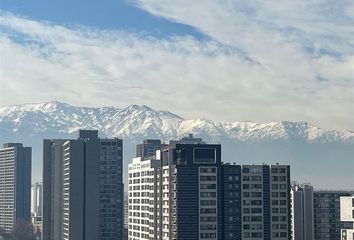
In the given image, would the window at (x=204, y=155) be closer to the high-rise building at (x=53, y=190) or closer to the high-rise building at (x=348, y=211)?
the high-rise building at (x=348, y=211)

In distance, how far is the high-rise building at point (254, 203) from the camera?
1035 inches

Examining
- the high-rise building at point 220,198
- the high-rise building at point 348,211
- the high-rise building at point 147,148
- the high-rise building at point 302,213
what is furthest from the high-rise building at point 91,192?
the high-rise building at point 348,211

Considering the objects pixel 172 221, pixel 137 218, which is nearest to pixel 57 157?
pixel 137 218

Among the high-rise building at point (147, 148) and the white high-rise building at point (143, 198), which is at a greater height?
the high-rise building at point (147, 148)

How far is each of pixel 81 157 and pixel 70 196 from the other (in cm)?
199

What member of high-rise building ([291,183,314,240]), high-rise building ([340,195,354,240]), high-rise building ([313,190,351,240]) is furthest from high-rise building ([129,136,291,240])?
high-rise building ([291,183,314,240])

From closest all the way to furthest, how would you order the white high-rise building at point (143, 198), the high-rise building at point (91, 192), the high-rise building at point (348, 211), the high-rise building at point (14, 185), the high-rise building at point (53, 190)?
the high-rise building at point (348, 211)
the white high-rise building at point (143, 198)
the high-rise building at point (91, 192)
the high-rise building at point (53, 190)
the high-rise building at point (14, 185)

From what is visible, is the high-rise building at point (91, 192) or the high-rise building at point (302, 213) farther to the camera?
the high-rise building at point (91, 192)

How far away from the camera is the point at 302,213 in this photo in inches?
1513

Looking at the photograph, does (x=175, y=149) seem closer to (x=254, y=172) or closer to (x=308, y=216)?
(x=254, y=172)

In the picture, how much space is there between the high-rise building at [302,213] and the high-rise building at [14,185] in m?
24.7

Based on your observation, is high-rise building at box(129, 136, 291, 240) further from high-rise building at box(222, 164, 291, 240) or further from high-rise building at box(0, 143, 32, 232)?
high-rise building at box(0, 143, 32, 232)

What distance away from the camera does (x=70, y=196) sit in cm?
3919

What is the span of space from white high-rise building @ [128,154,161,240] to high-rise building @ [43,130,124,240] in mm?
5769
